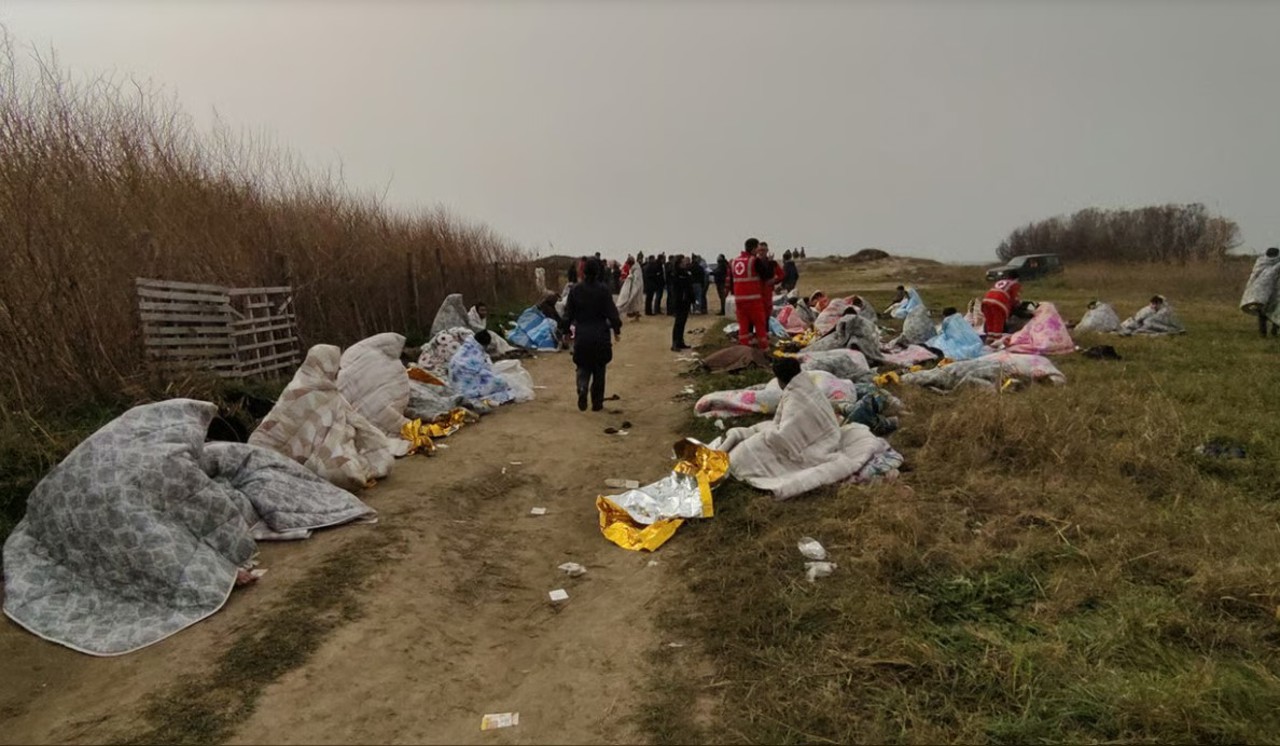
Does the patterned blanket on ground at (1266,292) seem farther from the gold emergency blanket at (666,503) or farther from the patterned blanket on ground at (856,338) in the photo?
the gold emergency blanket at (666,503)

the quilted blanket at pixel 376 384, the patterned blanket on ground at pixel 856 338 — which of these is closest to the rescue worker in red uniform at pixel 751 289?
the patterned blanket on ground at pixel 856 338

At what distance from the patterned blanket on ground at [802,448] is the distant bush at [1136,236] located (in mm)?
27149

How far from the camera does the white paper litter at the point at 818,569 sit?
3.88 m

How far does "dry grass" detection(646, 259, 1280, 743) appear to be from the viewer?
8.73 ft

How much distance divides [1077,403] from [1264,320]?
25.3 ft

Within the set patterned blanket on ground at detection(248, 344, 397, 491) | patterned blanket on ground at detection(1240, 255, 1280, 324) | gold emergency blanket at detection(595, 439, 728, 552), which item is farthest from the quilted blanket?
patterned blanket on ground at detection(1240, 255, 1280, 324)

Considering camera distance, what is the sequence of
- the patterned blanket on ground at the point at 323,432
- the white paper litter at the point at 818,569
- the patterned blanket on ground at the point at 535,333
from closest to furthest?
the white paper litter at the point at 818,569 → the patterned blanket on ground at the point at 323,432 → the patterned blanket on ground at the point at 535,333

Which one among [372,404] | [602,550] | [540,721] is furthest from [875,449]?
[372,404]

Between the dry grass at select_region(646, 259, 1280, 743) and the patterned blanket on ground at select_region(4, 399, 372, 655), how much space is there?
251 centimetres

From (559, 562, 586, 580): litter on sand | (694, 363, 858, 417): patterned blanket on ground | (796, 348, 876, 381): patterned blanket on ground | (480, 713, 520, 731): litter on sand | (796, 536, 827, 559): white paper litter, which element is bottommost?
(480, 713, 520, 731): litter on sand

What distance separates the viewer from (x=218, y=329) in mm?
7605

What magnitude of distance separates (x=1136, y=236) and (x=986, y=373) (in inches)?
1458

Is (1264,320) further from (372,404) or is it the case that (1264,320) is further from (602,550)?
(372,404)

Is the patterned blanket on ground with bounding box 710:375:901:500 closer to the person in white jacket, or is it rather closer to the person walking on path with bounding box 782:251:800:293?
the person in white jacket
